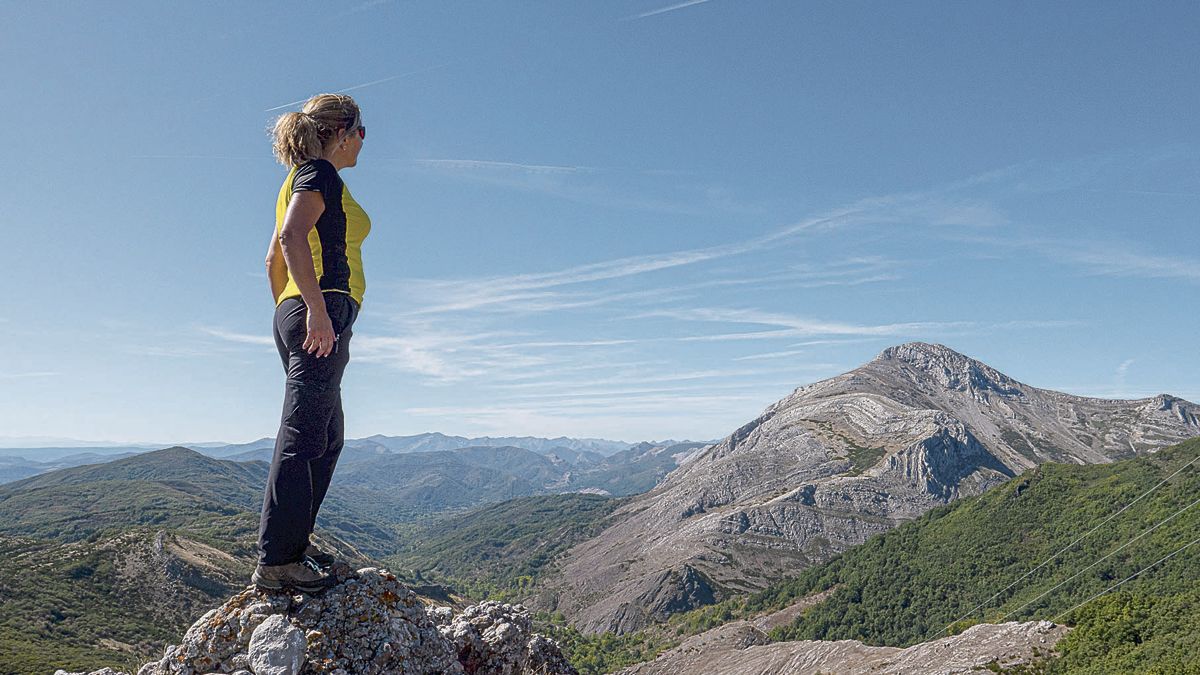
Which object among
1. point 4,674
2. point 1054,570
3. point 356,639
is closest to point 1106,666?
point 356,639

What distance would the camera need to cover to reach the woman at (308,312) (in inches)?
267

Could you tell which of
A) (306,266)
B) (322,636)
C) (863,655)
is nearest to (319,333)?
(306,266)

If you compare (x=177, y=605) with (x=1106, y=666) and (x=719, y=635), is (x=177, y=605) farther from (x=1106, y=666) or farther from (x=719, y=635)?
(x=1106, y=666)

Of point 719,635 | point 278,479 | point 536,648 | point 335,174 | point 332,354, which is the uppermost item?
point 335,174

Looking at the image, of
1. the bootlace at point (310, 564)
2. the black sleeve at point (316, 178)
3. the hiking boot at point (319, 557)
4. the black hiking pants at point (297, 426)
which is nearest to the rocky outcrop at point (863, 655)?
the hiking boot at point (319, 557)

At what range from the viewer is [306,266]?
660 cm

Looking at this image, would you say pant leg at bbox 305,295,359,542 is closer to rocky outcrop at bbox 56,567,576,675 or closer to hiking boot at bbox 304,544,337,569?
hiking boot at bbox 304,544,337,569

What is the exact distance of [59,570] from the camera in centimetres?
12494

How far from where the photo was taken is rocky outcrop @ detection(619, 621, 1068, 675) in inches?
2350

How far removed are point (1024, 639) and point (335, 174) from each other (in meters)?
78.0

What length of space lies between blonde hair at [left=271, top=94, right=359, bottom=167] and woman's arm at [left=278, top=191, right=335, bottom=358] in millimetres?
1039

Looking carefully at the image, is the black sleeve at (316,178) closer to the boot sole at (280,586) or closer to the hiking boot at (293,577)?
the hiking boot at (293,577)

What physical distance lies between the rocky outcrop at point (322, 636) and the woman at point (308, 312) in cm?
32

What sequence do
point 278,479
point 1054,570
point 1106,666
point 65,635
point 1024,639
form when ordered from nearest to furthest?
point 278,479 → point 1106,666 → point 1024,639 → point 65,635 → point 1054,570
